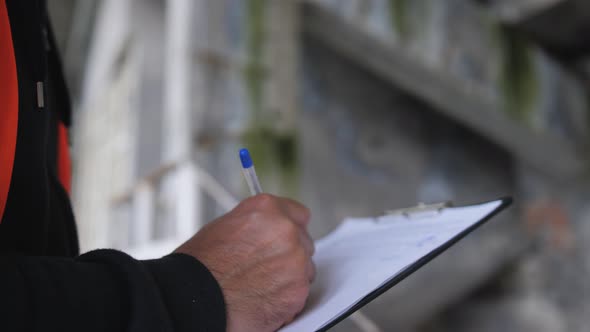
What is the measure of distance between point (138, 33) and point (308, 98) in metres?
1.09

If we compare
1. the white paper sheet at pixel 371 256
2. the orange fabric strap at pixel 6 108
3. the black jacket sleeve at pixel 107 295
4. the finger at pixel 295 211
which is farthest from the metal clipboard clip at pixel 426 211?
the orange fabric strap at pixel 6 108

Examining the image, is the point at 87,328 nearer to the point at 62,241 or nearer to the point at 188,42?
the point at 62,241

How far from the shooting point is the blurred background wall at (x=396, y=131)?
1.53 m

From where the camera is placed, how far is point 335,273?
0.51 m

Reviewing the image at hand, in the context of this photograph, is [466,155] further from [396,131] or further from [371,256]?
[371,256]

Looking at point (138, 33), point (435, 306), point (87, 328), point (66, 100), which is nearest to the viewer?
point (87, 328)

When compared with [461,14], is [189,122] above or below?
below

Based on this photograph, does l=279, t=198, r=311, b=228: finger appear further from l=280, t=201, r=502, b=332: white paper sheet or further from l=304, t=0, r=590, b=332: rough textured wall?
l=304, t=0, r=590, b=332: rough textured wall

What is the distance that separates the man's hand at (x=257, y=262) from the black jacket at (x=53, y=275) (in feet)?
0.06

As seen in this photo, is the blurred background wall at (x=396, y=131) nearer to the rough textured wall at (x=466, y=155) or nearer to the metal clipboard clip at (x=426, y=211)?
the rough textured wall at (x=466, y=155)

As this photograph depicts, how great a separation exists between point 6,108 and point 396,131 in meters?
1.76

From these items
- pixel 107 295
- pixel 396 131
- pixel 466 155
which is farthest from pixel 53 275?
pixel 466 155

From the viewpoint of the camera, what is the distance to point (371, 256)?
49 cm

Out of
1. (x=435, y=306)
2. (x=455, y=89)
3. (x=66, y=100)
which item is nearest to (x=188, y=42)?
(x=455, y=89)
